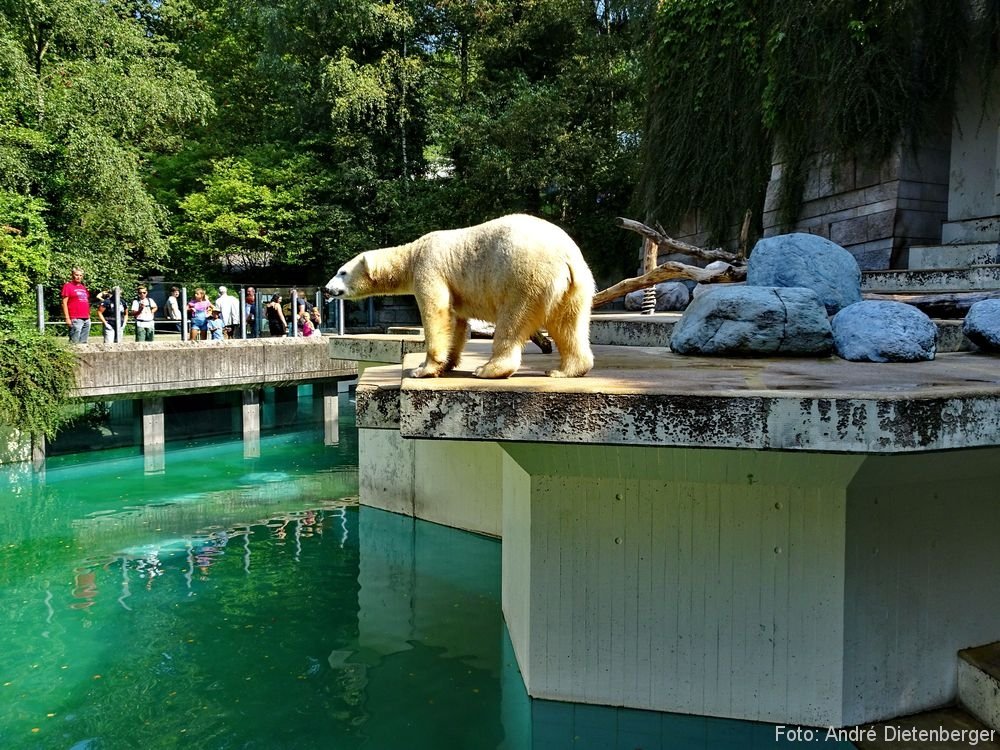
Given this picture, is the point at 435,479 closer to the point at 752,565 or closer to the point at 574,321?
the point at 752,565

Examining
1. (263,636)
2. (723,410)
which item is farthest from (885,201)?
(263,636)

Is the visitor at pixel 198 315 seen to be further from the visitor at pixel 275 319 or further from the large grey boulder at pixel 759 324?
the large grey boulder at pixel 759 324

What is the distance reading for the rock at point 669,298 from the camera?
14.2 metres

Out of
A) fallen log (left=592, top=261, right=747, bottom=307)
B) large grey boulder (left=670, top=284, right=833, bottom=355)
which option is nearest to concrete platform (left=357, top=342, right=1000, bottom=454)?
large grey boulder (left=670, top=284, right=833, bottom=355)

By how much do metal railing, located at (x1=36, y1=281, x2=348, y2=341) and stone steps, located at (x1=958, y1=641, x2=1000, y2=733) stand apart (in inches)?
421

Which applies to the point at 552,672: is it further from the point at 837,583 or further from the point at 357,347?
the point at 357,347

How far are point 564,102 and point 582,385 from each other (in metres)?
17.9

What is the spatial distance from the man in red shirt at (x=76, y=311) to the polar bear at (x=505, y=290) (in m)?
10.4

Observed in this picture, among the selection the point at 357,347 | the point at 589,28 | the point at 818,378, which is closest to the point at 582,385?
the point at 818,378

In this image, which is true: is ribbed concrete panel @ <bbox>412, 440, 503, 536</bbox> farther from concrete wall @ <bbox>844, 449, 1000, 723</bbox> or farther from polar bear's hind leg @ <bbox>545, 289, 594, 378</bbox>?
concrete wall @ <bbox>844, 449, 1000, 723</bbox>

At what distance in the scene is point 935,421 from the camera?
3328 mm

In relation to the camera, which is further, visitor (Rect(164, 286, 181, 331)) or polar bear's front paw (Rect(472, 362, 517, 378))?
visitor (Rect(164, 286, 181, 331))

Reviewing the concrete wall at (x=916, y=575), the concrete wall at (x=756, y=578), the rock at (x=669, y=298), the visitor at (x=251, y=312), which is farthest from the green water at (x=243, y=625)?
the rock at (x=669, y=298)

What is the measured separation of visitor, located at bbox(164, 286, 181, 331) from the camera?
1519cm
